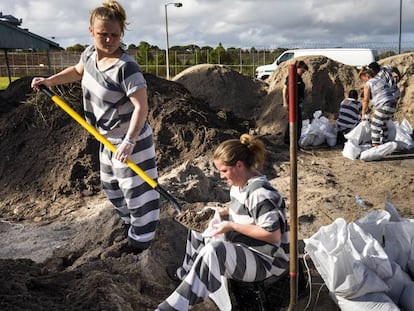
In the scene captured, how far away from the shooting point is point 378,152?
7172 mm

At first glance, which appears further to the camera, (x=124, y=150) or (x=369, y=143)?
(x=369, y=143)

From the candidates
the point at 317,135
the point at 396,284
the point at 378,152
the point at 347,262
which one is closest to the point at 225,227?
the point at 347,262

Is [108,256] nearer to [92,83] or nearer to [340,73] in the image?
[92,83]

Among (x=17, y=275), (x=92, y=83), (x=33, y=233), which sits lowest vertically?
(x=33, y=233)

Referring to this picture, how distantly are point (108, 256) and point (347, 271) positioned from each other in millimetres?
1649

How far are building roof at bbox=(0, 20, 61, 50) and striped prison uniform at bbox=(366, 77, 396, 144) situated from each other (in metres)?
14.4

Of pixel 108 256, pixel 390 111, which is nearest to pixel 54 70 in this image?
pixel 390 111

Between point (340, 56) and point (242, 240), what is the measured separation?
815 inches

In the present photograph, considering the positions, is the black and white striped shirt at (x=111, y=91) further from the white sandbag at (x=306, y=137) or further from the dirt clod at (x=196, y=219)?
the white sandbag at (x=306, y=137)

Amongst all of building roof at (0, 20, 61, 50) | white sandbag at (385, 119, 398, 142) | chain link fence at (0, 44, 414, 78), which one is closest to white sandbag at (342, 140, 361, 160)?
white sandbag at (385, 119, 398, 142)

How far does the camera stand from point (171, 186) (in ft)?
18.1

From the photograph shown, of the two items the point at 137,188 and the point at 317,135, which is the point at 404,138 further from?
the point at 137,188

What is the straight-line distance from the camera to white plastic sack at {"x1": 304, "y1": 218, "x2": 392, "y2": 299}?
8.86 ft

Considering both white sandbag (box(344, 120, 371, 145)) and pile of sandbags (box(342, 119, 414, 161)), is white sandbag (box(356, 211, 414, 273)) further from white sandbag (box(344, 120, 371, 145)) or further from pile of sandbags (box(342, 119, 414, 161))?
white sandbag (box(344, 120, 371, 145))
